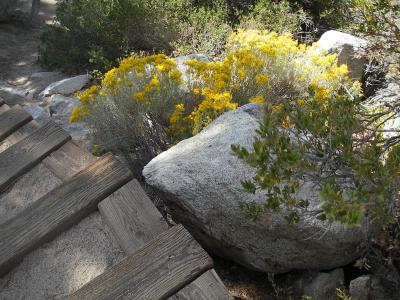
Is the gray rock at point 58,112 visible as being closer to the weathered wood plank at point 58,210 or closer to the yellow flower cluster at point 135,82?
the yellow flower cluster at point 135,82

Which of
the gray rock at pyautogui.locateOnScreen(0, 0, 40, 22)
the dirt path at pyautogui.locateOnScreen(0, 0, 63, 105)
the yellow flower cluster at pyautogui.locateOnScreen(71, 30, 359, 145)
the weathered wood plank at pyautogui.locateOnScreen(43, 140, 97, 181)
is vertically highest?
the weathered wood plank at pyautogui.locateOnScreen(43, 140, 97, 181)

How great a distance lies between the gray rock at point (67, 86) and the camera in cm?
685

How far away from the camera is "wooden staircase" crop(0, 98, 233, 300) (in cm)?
159

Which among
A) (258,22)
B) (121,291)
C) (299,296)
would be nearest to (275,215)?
(299,296)

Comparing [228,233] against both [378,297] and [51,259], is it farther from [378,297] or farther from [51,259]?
[51,259]

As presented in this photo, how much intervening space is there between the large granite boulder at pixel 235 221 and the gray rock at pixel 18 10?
8.44 m

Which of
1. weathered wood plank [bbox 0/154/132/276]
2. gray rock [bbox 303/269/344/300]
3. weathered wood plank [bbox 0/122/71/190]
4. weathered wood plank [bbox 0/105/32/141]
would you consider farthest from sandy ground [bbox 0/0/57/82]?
gray rock [bbox 303/269/344/300]

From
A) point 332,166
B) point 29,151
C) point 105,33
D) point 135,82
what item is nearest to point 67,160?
point 29,151

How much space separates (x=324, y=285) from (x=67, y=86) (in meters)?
5.17

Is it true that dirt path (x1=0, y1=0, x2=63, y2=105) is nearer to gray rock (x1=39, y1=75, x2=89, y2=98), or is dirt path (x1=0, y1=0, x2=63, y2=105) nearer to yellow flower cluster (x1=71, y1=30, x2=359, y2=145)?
gray rock (x1=39, y1=75, x2=89, y2=98)

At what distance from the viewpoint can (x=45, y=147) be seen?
8.14 ft

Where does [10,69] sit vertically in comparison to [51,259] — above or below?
below

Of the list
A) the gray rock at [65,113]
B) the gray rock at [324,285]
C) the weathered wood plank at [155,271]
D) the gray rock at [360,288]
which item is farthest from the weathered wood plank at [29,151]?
the gray rock at [65,113]

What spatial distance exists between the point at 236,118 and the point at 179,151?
49 cm
